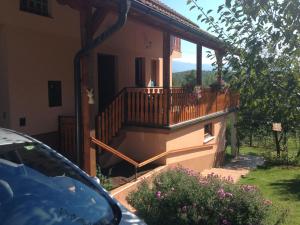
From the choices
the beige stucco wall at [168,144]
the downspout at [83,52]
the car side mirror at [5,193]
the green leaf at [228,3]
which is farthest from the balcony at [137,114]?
the car side mirror at [5,193]

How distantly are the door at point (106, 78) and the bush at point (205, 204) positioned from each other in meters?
6.33

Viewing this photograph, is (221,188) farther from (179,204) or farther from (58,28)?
(58,28)

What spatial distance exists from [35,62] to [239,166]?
1256 cm

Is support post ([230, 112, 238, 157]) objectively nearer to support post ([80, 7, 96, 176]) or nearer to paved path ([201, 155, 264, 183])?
paved path ([201, 155, 264, 183])

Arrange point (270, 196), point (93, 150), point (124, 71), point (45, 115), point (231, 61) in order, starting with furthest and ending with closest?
point (124, 71) < point (270, 196) < point (45, 115) < point (93, 150) < point (231, 61)

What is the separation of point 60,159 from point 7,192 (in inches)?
40.5

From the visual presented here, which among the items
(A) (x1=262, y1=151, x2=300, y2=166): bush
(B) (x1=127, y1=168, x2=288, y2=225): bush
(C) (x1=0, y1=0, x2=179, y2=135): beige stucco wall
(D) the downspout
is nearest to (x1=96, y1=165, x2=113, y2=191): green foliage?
(D) the downspout

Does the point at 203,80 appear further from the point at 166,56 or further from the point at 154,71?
the point at 166,56

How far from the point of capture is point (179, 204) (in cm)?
626

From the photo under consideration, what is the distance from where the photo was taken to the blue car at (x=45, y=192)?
2764mm

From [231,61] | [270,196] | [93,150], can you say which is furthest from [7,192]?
[270,196]

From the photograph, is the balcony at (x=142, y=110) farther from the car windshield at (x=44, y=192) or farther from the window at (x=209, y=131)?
the car windshield at (x=44, y=192)

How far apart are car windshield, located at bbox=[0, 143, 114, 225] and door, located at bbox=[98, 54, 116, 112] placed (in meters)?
8.83

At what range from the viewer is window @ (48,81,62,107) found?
1008 cm
